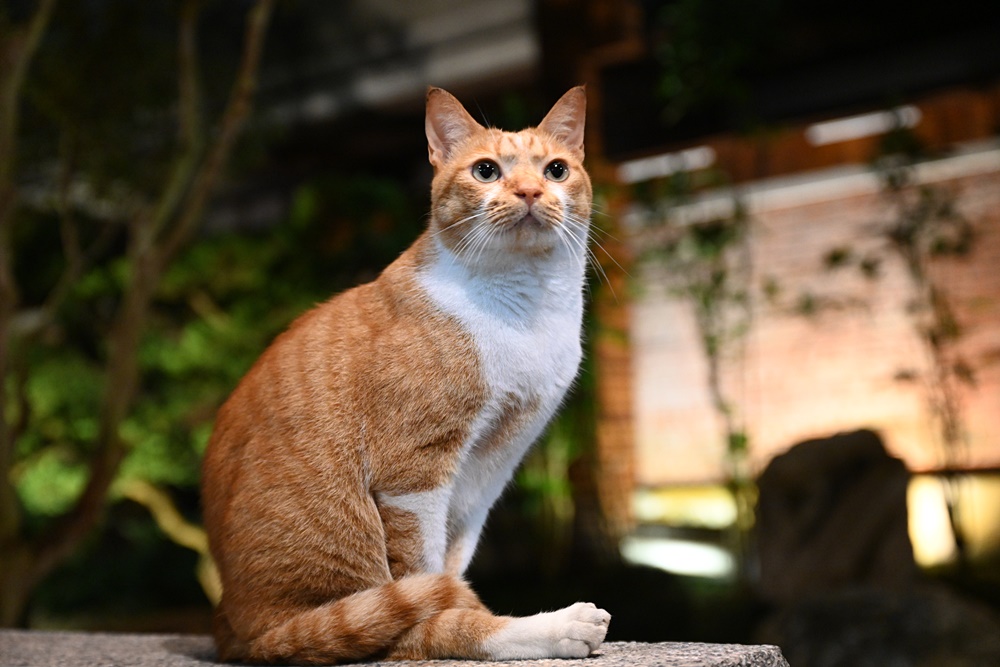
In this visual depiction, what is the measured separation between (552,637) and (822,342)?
457 cm

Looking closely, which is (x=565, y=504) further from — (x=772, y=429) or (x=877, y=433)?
(x=877, y=433)

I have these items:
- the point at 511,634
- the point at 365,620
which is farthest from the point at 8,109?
the point at 511,634

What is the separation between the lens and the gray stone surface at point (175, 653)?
1441mm

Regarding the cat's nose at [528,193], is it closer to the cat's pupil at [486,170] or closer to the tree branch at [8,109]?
the cat's pupil at [486,170]

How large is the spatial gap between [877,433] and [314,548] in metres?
3.28

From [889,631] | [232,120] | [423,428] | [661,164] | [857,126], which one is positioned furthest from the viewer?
[661,164]

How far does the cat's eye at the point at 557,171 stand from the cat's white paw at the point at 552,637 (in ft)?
2.41

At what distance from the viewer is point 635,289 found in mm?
5625

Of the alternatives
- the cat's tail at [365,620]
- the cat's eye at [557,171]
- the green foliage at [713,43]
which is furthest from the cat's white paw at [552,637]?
the green foliage at [713,43]

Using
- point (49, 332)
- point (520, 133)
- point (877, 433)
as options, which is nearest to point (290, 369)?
point (520, 133)

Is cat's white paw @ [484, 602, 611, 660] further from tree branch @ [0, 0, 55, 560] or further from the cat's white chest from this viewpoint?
tree branch @ [0, 0, 55, 560]

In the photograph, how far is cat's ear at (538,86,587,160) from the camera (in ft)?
5.59

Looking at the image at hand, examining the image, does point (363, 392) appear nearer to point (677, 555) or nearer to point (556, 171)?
point (556, 171)

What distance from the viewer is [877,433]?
13.6 feet
